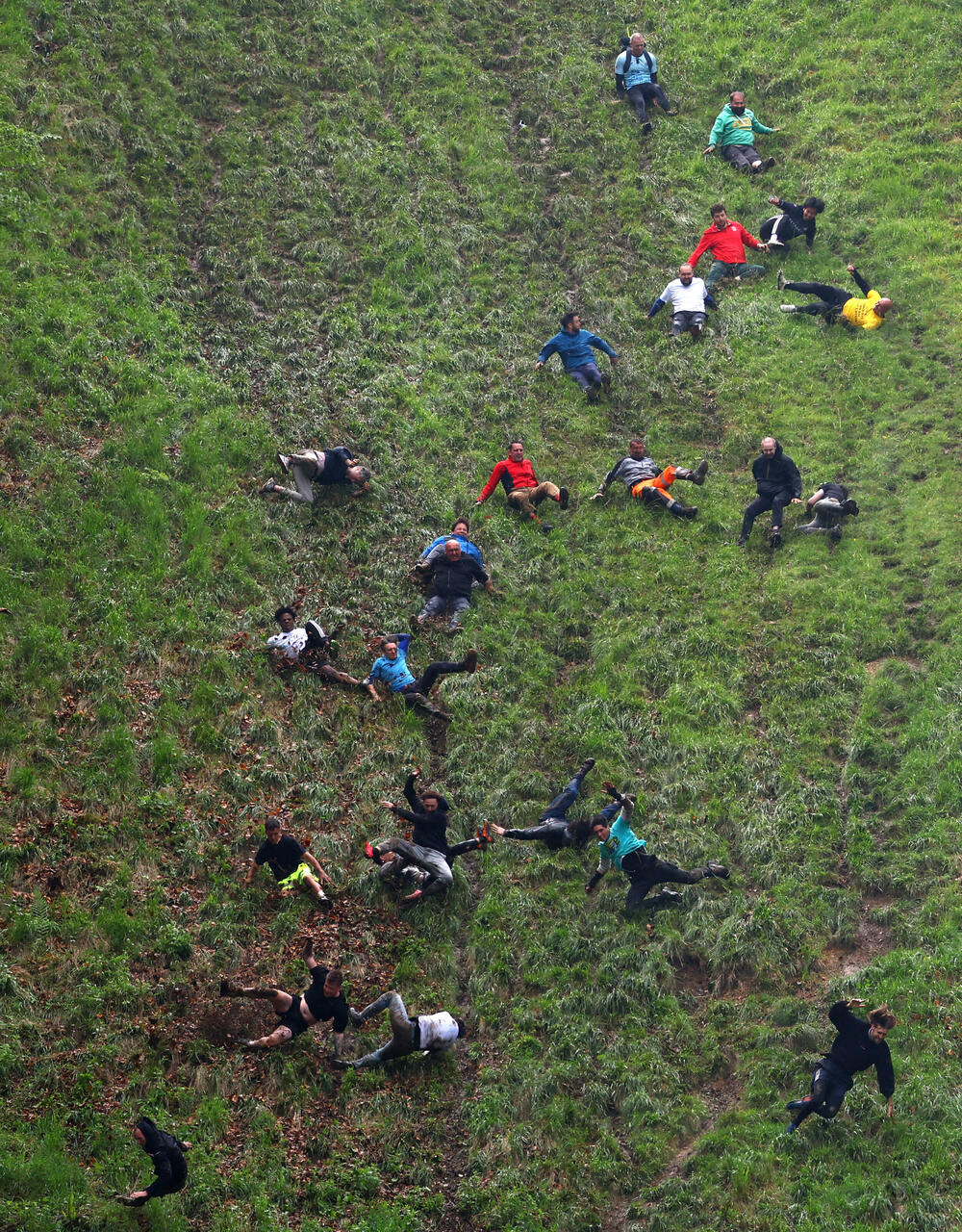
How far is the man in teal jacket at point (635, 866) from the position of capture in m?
16.0

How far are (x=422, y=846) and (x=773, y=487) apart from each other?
10.2 metres

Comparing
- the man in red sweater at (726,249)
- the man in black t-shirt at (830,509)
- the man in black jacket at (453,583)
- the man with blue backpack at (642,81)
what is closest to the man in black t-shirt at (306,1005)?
the man in black jacket at (453,583)

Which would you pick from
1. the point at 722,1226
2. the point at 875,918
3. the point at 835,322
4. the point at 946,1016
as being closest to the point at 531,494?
the point at 835,322

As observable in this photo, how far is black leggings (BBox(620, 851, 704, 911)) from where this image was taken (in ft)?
52.3

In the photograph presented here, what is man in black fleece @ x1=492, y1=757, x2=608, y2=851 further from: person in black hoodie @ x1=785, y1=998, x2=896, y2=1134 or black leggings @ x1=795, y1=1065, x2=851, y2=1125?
black leggings @ x1=795, y1=1065, x2=851, y2=1125

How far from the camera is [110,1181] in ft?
40.2

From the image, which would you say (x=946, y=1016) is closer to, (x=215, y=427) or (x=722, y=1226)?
(x=722, y=1226)

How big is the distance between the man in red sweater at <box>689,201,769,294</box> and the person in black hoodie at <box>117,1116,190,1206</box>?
71.9ft

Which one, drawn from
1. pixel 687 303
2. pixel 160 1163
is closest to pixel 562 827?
pixel 160 1163

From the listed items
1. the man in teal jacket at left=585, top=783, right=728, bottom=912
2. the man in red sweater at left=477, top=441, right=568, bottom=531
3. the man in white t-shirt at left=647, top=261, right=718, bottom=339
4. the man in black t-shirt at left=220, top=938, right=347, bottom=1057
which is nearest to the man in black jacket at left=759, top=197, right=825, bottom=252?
the man in white t-shirt at left=647, top=261, right=718, bottom=339

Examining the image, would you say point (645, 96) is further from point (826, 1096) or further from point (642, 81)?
point (826, 1096)

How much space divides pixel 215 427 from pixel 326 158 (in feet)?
36.3

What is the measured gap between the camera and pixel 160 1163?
12.0 metres

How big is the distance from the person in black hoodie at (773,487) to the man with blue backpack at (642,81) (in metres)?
14.8
